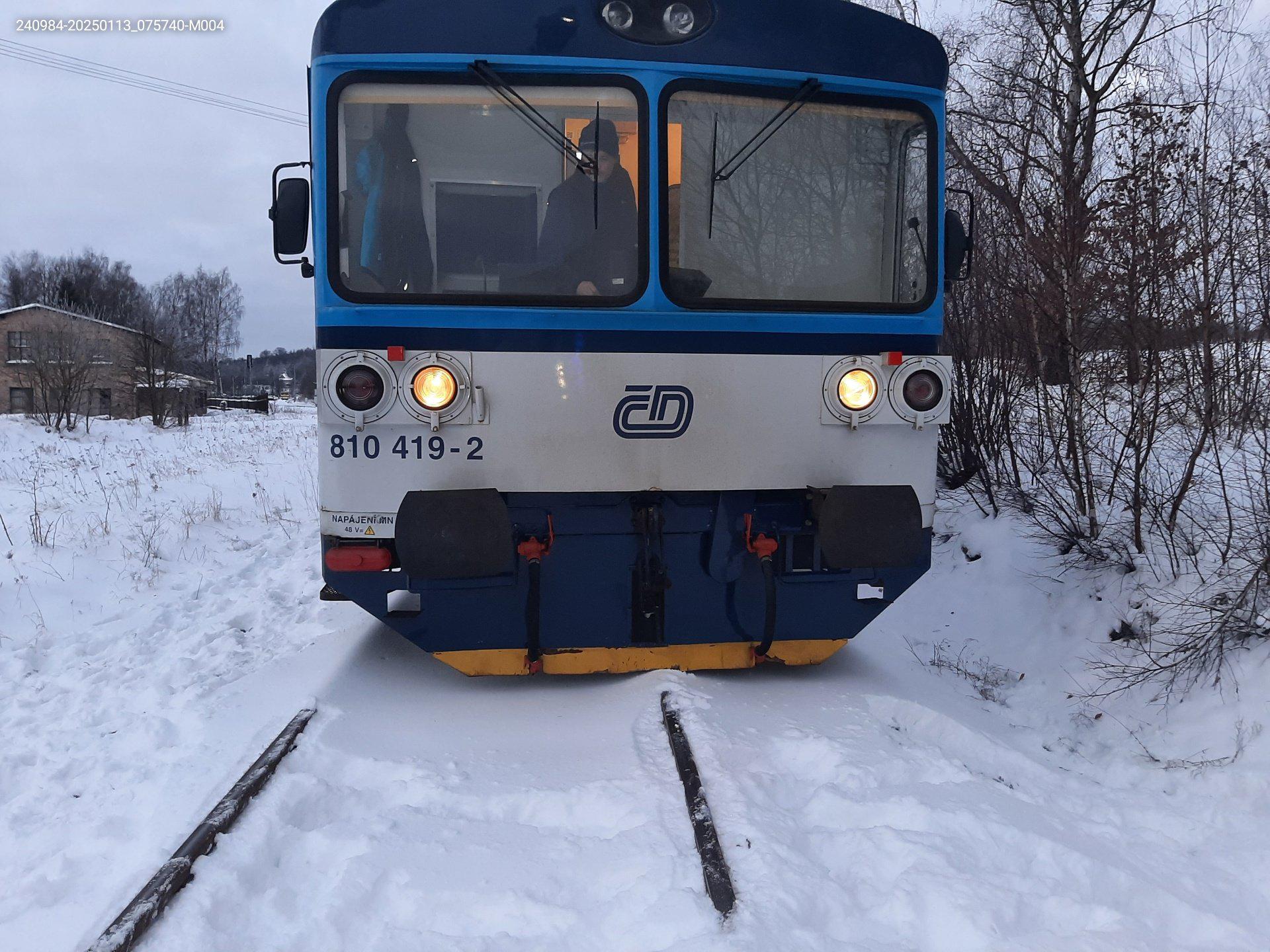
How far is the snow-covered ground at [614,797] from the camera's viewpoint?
2.22 m

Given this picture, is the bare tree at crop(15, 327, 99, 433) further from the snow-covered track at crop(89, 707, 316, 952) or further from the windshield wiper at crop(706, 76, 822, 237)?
the windshield wiper at crop(706, 76, 822, 237)

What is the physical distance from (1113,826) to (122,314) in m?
69.7

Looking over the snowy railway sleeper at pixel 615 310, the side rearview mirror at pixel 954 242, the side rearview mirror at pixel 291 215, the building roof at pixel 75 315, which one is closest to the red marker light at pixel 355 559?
the snowy railway sleeper at pixel 615 310

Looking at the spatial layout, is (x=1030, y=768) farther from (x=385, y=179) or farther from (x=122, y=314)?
(x=122, y=314)

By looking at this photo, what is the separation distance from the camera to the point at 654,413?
359 centimetres

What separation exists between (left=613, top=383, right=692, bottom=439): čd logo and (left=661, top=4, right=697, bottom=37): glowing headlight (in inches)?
54.1

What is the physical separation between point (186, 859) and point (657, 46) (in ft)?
10.3

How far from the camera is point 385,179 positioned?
3.48m

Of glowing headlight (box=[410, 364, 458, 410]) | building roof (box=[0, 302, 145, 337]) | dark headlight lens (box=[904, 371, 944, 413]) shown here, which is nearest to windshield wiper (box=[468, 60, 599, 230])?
glowing headlight (box=[410, 364, 458, 410])

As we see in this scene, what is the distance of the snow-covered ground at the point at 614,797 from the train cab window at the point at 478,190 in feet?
5.53

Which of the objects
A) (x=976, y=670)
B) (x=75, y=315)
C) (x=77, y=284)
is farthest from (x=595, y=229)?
(x=77, y=284)

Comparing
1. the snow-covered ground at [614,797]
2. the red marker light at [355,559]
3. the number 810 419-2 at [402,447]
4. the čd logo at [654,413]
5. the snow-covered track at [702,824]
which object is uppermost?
the čd logo at [654,413]

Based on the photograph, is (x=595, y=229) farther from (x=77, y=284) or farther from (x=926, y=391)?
(x=77, y=284)

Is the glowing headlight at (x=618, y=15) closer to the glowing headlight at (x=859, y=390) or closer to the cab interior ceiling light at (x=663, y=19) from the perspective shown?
the cab interior ceiling light at (x=663, y=19)
